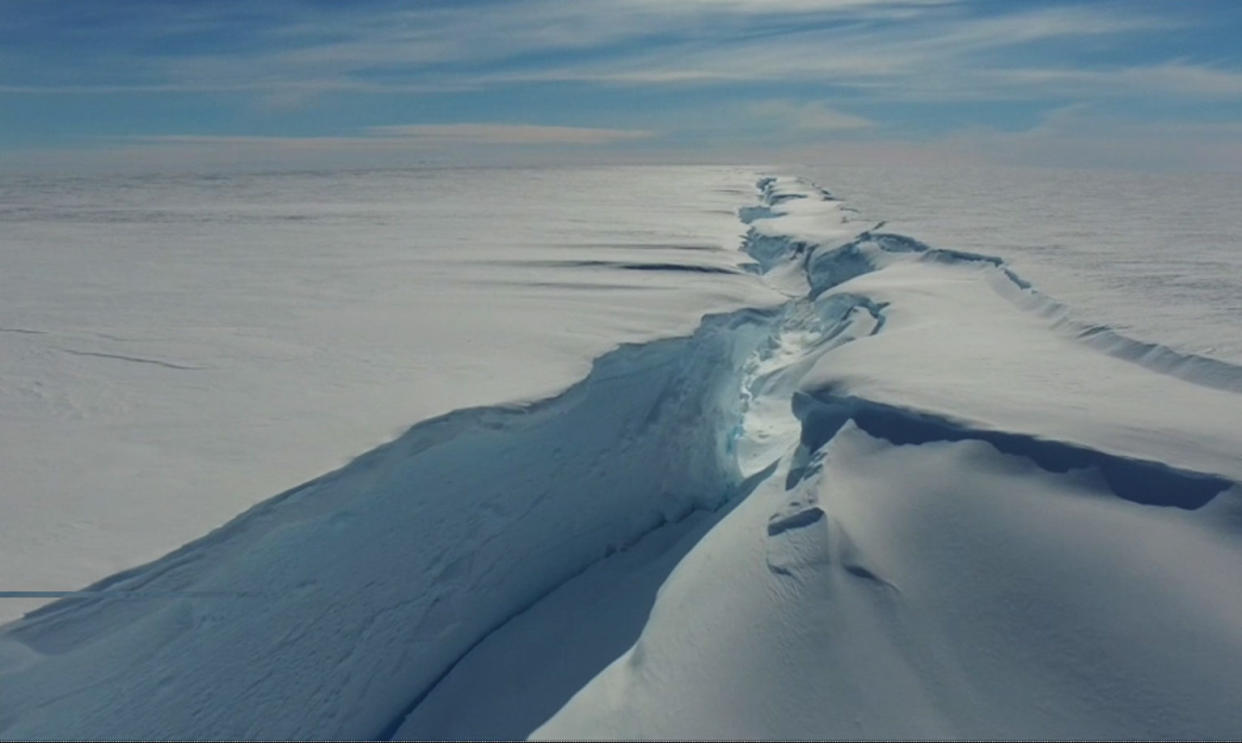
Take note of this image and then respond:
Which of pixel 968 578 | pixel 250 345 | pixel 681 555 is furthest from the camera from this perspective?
pixel 250 345

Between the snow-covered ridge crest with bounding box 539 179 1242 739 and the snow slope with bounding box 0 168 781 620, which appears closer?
the snow-covered ridge crest with bounding box 539 179 1242 739

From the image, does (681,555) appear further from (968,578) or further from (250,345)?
(250,345)

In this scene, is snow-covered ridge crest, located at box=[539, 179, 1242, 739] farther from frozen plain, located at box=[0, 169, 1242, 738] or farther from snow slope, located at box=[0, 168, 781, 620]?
snow slope, located at box=[0, 168, 781, 620]

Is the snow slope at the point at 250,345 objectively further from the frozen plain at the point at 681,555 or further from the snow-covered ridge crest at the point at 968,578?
the snow-covered ridge crest at the point at 968,578

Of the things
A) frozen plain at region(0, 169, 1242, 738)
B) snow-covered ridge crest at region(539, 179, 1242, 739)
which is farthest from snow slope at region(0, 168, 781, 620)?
snow-covered ridge crest at region(539, 179, 1242, 739)

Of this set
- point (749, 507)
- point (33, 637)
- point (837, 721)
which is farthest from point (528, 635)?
point (33, 637)

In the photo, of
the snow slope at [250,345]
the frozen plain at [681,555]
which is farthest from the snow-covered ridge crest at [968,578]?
the snow slope at [250,345]

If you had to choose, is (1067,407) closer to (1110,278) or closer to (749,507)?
(749,507)

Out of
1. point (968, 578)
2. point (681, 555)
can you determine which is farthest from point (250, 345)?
point (968, 578)

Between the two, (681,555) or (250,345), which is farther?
(250,345)
